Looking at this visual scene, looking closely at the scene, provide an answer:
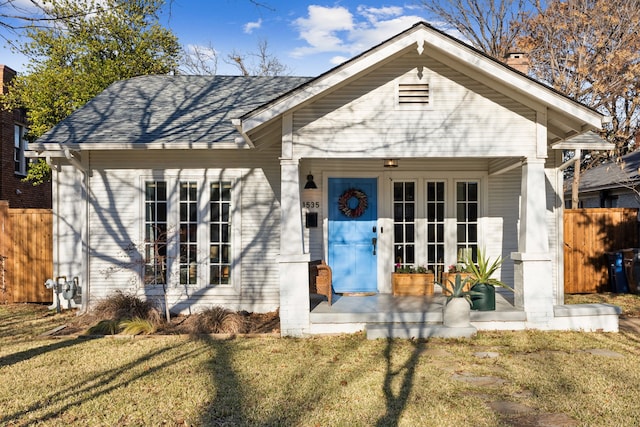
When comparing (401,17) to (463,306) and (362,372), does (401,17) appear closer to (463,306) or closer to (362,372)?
(463,306)

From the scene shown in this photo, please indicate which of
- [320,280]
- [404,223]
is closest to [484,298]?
[404,223]

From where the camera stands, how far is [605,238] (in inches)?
444

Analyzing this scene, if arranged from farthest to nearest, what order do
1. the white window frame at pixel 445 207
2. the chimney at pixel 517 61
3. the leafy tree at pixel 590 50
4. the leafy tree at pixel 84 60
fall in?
the leafy tree at pixel 84 60, the leafy tree at pixel 590 50, the white window frame at pixel 445 207, the chimney at pixel 517 61

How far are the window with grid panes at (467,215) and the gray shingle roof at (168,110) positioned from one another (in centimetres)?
419

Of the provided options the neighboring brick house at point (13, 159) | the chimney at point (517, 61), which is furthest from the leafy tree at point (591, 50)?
the neighboring brick house at point (13, 159)

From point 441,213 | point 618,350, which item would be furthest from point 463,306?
point 441,213

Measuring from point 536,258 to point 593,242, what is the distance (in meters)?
5.25

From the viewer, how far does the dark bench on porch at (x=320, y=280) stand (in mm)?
7809

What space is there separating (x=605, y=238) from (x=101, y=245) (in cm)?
1097

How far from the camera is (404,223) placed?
9.38 m

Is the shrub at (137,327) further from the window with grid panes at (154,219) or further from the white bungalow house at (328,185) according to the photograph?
the window with grid panes at (154,219)

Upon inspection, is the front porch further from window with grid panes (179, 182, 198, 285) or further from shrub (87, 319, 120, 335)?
shrub (87, 319, 120, 335)

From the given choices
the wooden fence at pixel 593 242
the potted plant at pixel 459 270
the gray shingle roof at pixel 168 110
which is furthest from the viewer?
the wooden fence at pixel 593 242

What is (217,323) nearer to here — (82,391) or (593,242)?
(82,391)
